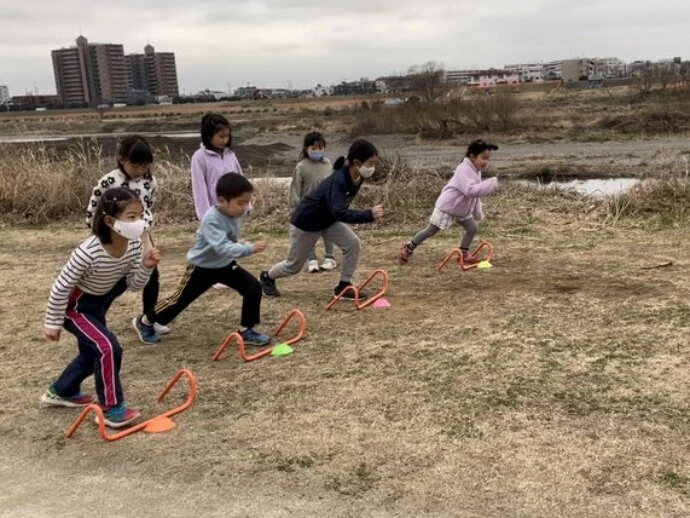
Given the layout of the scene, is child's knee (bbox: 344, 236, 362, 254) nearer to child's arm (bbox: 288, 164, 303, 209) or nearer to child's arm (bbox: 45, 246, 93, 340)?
child's arm (bbox: 288, 164, 303, 209)

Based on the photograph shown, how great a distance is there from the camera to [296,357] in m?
4.89

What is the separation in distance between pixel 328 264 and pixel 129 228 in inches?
153

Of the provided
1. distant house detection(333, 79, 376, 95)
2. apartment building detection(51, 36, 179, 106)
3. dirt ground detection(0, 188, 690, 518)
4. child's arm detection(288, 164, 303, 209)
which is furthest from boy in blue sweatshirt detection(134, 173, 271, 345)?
apartment building detection(51, 36, 179, 106)

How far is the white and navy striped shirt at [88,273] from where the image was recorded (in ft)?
12.2

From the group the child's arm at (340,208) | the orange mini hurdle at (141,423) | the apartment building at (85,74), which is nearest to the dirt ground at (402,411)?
the orange mini hurdle at (141,423)

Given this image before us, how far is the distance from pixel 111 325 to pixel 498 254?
4109 millimetres

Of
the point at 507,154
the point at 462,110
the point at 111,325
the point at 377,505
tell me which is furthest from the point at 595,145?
the point at 377,505

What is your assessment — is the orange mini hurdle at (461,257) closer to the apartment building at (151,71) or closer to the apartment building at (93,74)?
the apartment building at (93,74)

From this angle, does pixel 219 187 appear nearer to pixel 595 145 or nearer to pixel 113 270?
pixel 113 270

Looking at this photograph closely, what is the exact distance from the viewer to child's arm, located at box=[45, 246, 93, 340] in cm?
370

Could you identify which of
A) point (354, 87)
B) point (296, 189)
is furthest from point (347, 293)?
point (354, 87)

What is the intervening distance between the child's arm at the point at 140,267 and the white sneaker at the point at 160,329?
1.30 meters

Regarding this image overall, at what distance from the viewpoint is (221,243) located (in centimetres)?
466

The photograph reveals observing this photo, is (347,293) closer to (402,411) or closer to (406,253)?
(406,253)
